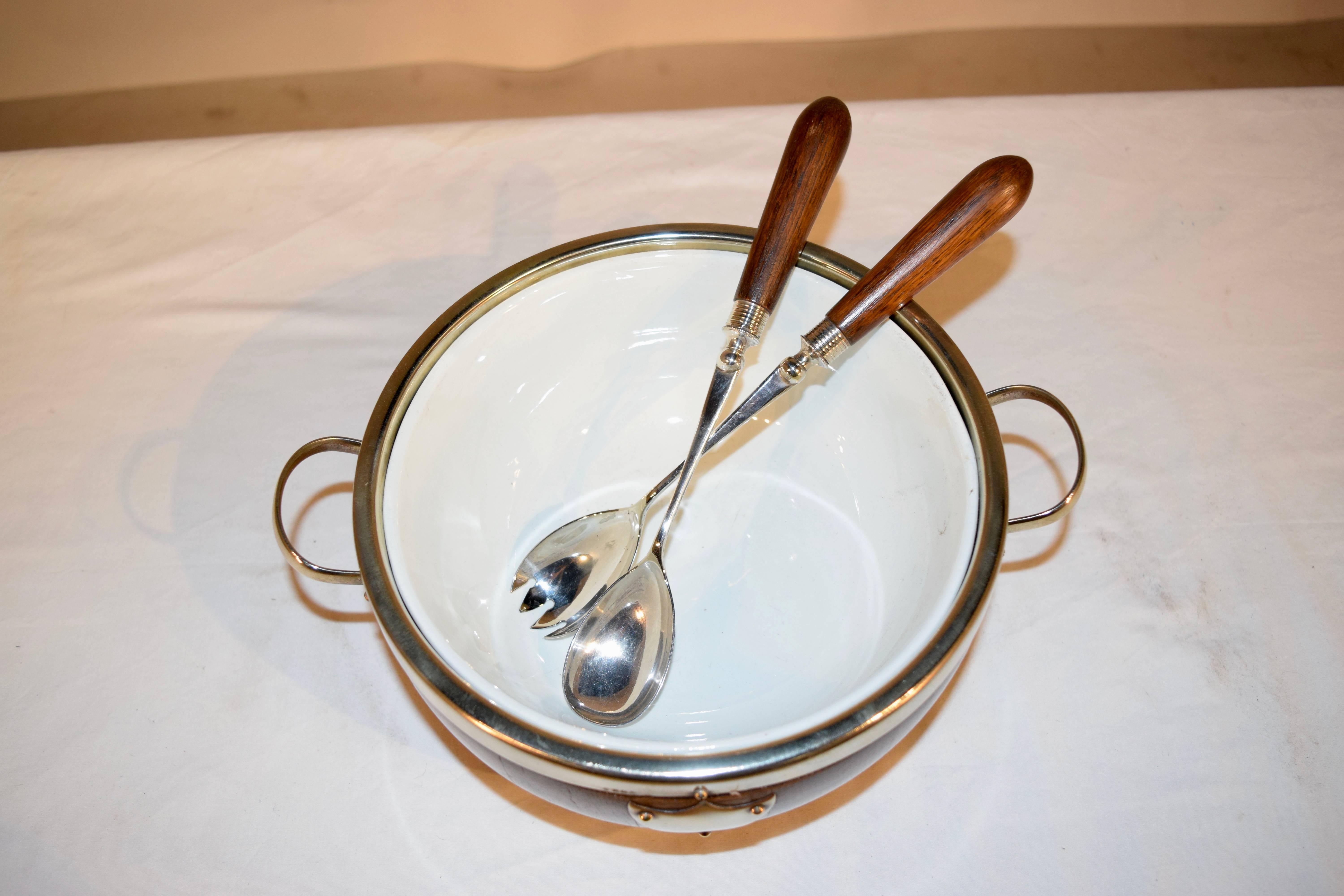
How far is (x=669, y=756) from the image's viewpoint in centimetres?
45

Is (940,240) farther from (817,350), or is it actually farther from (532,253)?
(532,253)

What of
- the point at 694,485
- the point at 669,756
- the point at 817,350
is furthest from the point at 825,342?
the point at 669,756

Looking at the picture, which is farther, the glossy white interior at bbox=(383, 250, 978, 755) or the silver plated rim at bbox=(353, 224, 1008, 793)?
the glossy white interior at bbox=(383, 250, 978, 755)

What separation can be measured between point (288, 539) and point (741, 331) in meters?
0.30

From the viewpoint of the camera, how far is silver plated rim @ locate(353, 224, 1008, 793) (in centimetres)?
45

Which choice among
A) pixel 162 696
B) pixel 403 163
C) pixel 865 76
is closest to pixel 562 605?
pixel 162 696

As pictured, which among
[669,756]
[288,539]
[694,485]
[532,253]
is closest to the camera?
[669,756]

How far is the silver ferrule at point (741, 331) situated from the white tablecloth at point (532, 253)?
0.26 metres

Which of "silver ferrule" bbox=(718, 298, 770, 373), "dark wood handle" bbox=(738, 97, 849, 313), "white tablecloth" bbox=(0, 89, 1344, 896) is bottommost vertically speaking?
"white tablecloth" bbox=(0, 89, 1344, 896)

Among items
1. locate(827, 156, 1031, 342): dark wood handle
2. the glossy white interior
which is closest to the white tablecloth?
the glossy white interior

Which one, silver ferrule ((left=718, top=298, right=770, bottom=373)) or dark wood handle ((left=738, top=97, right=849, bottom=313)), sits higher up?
dark wood handle ((left=738, top=97, right=849, bottom=313))

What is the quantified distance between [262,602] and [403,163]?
43cm

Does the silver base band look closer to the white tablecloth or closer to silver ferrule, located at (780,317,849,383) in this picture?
silver ferrule, located at (780,317,849,383)

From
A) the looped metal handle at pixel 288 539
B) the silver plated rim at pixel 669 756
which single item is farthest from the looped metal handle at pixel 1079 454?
the looped metal handle at pixel 288 539
